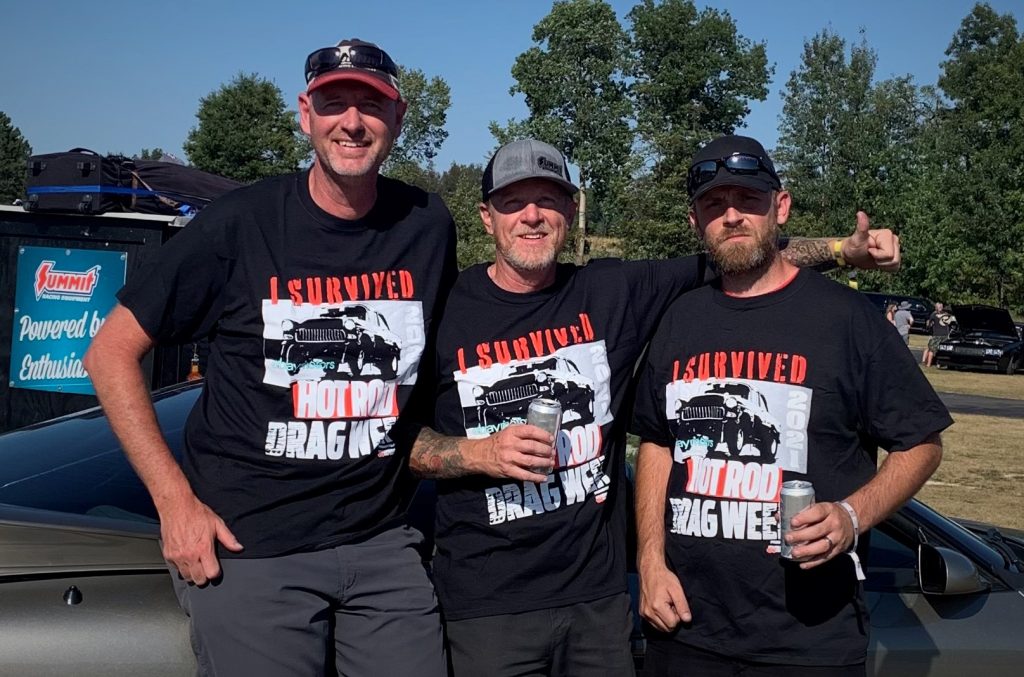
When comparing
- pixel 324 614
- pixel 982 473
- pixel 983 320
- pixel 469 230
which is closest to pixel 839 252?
pixel 324 614

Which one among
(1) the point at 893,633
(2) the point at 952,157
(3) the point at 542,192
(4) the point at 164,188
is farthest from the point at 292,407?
(2) the point at 952,157

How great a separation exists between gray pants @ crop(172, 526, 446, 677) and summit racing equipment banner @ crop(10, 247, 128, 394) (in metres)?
4.28

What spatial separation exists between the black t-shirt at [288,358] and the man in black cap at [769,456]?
743 millimetres

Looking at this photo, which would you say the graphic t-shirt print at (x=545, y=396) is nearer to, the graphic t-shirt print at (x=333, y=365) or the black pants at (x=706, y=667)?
the graphic t-shirt print at (x=333, y=365)

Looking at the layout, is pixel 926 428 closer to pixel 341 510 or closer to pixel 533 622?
pixel 533 622

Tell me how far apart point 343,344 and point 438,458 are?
1.30ft

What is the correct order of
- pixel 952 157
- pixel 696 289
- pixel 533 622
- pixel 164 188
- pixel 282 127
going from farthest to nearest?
pixel 282 127, pixel 952 157, pixel 164 188, pixel 696 289, pixel 533 622

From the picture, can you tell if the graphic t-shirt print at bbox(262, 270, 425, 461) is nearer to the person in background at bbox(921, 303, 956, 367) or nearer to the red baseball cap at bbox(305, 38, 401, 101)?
the red baseball cap at bbox(305, 38, 401, 101)

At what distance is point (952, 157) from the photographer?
37.3 m

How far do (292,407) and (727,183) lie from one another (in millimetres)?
1248

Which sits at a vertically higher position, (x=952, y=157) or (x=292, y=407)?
(x=952, y=157)

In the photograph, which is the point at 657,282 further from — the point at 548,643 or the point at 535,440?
the point at 548,643

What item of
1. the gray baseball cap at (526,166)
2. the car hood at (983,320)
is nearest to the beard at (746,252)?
the gray baseball cap at (526,166)

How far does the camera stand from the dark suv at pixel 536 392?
269 centimetres
